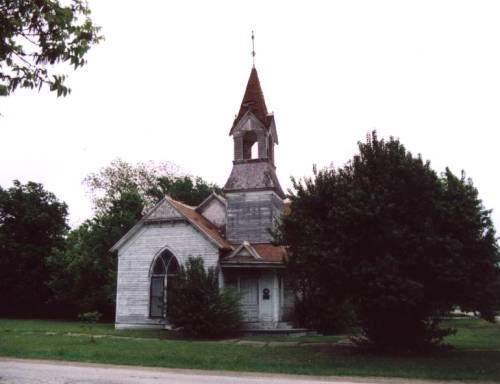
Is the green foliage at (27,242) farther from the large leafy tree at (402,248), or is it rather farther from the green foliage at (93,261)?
the large leafy tree at (402,248)

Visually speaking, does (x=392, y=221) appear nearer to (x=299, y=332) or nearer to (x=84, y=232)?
(x=299, y=332)

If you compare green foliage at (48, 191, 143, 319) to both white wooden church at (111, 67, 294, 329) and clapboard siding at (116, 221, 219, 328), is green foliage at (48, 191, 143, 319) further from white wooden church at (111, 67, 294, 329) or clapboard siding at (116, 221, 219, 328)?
white wooden church at (111, 67, 294, 329)

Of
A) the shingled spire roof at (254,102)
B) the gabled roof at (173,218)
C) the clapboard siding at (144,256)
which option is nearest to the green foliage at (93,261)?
the clapboard siding at (144,256)

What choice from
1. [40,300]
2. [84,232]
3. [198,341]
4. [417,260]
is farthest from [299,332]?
[40,300]

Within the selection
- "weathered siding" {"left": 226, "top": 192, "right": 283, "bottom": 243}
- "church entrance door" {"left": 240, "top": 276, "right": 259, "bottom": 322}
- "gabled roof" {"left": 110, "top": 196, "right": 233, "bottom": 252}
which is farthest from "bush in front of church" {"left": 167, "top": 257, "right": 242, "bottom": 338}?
"weathered siding" {"left": 226, "top": 192, "right": 283, "bottom": 243}

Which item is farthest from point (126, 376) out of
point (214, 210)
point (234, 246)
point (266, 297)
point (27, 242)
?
point (27, 242)

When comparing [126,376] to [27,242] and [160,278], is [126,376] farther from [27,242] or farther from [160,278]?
[27,242]

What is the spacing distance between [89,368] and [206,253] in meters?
12.4

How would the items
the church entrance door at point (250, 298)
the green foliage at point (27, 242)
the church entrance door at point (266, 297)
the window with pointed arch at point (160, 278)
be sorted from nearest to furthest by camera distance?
the church entrance door at point (266, 297) → the church entrance door at point (250, 298) → the window with pointed arch at point (160, 278) → the green foliage at point (27, 242)

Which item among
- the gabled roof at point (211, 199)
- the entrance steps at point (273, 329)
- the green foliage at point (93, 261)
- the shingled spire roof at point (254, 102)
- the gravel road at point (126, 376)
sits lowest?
the gravel road at point (126, 376)

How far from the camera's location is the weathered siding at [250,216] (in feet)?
86.5

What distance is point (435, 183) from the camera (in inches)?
593

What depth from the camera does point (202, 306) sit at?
21547 millimetres

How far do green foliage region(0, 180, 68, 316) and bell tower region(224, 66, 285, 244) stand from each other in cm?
2066
